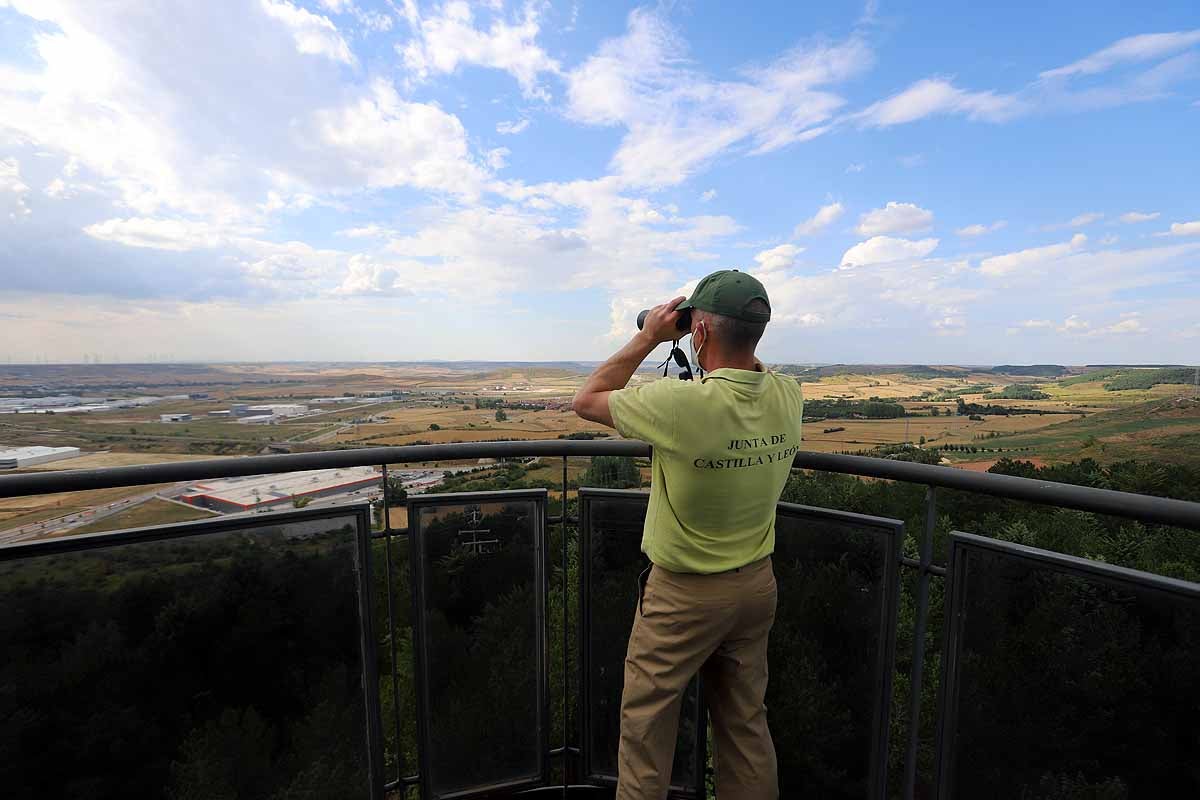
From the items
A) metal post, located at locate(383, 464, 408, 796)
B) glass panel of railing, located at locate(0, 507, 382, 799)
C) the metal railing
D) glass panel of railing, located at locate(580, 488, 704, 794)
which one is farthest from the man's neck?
glass panel of railing, located at locate(0, 507, 382, 799)

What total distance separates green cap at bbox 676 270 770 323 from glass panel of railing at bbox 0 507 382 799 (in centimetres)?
145

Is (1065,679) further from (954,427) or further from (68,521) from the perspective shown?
(954,427)

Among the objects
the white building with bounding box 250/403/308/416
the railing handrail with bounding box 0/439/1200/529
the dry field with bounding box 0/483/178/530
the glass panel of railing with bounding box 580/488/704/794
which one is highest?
the railing handrail with bounding box 0/439/1200/529

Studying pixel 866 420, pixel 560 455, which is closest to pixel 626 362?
pixel 560 455

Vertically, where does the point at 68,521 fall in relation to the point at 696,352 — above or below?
below

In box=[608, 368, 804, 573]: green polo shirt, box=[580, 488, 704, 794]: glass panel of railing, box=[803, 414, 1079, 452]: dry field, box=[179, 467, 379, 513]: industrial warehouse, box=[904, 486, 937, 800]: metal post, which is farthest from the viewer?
box=[803, 414, 1079, 452]: dry field

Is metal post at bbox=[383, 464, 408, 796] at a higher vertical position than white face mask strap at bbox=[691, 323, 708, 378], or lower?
lower

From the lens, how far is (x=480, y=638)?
7.83 feet

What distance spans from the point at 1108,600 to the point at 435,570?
2.12 m

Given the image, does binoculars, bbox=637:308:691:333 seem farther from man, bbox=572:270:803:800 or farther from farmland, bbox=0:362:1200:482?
farmland, bbox=0:362:1200:482

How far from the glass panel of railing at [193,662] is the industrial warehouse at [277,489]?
123 millimetres

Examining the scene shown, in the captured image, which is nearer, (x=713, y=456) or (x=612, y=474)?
(x=713, y=456)

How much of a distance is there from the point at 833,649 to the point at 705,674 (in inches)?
21.6

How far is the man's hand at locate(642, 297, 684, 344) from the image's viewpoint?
1.83m
